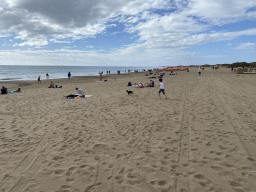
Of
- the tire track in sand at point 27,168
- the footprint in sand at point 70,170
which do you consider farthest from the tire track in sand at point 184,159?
the tire track in sand at point 27,168

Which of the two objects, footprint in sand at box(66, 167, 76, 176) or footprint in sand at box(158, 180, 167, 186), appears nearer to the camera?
footprint in sand at box(158, 180, 167, 186)

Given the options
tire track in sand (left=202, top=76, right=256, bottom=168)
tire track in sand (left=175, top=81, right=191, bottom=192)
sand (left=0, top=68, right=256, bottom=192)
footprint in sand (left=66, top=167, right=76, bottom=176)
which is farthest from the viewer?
tire track in sand (left=202, top=76, right=256, bottom=168)

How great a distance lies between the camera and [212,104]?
9.71 m

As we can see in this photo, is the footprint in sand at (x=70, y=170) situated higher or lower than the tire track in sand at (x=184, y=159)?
lower

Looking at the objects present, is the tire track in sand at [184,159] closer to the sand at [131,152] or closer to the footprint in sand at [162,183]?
the sand at [131,152]

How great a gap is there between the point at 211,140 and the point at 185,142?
90cm

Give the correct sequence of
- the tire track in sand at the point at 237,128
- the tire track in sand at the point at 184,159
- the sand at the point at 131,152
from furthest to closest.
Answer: the tire track in sand at the point at 237,128
the sand at the point at 131,152
the tire track in sand at the point at 184,159

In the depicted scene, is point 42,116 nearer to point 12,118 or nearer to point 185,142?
point 12,118

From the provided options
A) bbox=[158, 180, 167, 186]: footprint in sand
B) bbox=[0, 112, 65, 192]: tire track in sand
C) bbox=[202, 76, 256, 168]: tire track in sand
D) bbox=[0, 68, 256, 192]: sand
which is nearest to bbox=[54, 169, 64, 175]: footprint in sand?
bbox=[0, 68, 256, 192]: sand

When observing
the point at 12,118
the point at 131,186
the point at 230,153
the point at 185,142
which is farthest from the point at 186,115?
the point at 12,118

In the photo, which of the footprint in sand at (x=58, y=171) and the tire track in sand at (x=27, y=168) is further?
the footprint in sand at (x=58, y=171)

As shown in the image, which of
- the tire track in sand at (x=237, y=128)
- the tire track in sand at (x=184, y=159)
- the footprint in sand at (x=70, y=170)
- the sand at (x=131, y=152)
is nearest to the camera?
the tire track in sand at (x=184, y=159)

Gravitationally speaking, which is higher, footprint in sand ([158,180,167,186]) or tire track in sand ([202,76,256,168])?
tire track in sand ([202,76,256,168])

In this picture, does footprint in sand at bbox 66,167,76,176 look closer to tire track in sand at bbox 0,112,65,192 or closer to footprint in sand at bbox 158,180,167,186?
tire track in sand at bbox 0,112,65,192
